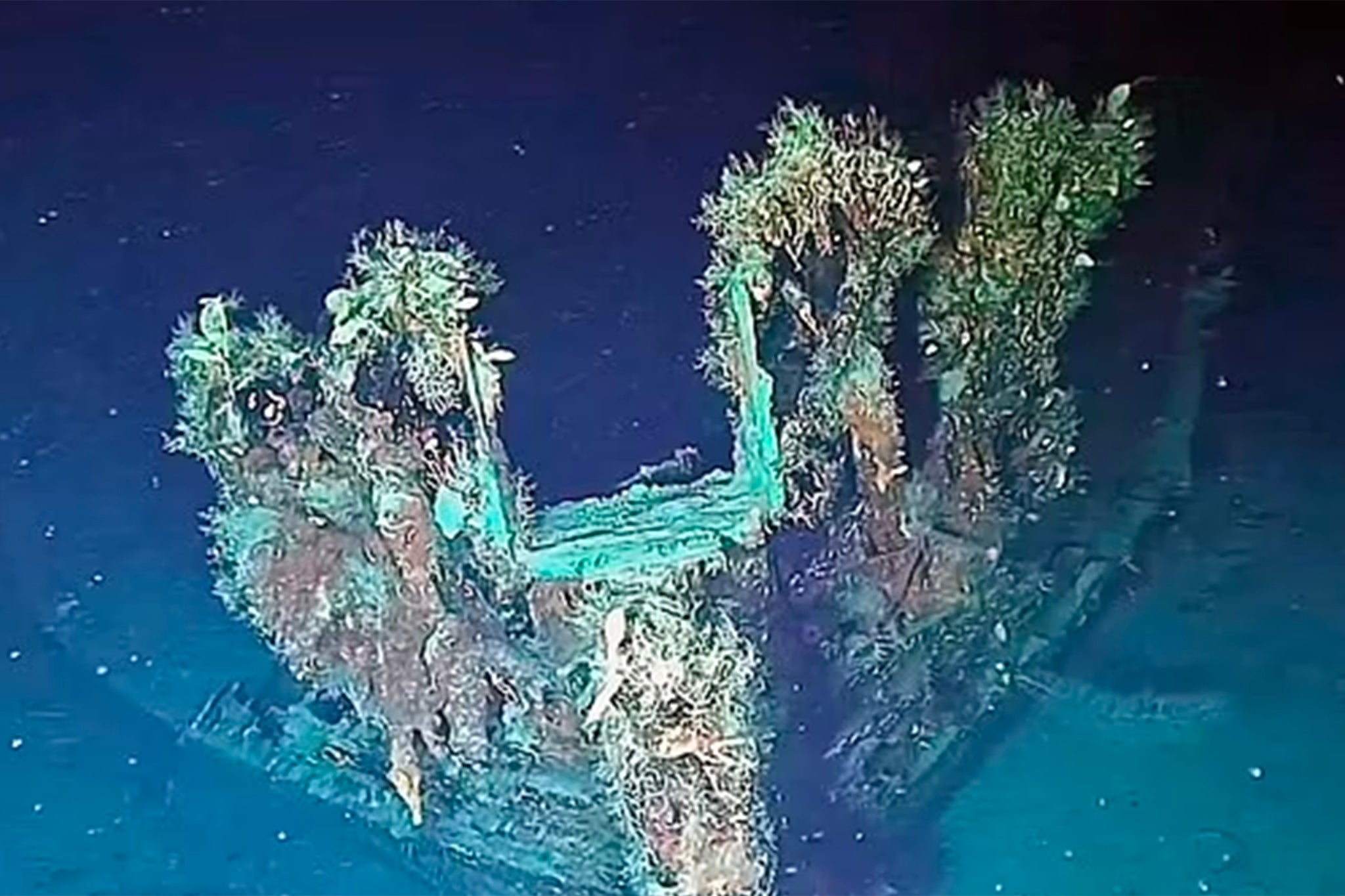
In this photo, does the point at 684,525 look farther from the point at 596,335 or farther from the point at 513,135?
the point at 513,135

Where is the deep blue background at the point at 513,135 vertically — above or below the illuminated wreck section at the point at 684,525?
above

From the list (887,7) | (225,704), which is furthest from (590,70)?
(225,704)

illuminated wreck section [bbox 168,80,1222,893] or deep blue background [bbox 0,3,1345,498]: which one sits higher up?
deep blue background [bbox 0,3,1345,498]

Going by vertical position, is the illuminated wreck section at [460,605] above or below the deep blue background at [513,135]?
below

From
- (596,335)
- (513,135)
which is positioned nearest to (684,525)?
(596,335)

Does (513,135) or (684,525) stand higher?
(513,135)

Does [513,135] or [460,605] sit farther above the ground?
[513,135]

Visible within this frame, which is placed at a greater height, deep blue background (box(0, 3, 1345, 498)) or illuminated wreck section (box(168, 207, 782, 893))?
deep blue background (box(0, 3, 1345, 498))

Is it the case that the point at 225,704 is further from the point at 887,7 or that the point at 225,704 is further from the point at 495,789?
the point at 887,7
